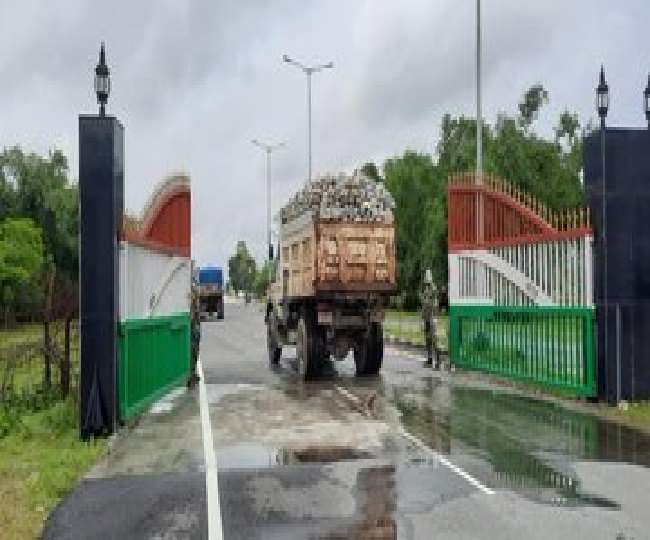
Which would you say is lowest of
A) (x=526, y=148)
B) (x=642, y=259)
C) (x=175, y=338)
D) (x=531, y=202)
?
(x=175, y=338)

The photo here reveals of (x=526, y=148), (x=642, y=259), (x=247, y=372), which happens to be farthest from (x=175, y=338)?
(x=526, y=148)

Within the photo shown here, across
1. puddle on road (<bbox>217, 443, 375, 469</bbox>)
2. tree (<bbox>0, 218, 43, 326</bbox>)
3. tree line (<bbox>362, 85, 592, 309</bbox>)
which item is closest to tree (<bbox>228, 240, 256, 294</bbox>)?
tree line (<bbox>362, 85, 592, 309</bbox>)

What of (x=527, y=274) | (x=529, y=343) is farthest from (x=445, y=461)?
(x=527, y=274)

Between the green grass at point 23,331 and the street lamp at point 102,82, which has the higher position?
the street lamp at point 102,82

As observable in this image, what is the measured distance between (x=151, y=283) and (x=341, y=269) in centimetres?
419

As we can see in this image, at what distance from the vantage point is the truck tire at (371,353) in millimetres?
20000

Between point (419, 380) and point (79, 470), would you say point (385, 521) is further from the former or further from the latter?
point (419, 380)

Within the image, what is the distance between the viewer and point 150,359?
1521 centimetres

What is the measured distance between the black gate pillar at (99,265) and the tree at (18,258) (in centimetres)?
4178

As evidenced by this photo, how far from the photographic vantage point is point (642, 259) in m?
15.2

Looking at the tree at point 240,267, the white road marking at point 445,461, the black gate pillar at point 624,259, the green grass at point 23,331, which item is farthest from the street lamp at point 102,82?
the tree at point 240,267

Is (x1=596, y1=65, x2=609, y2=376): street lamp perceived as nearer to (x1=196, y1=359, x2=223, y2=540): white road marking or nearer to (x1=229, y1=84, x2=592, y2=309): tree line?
(x1=196, y1=359, x2=223, y2=540): white road marking

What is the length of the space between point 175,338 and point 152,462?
733 cm

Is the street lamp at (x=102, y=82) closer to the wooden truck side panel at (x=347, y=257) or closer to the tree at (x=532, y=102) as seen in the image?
the wooden truck side panel at (x=347, y=257)
